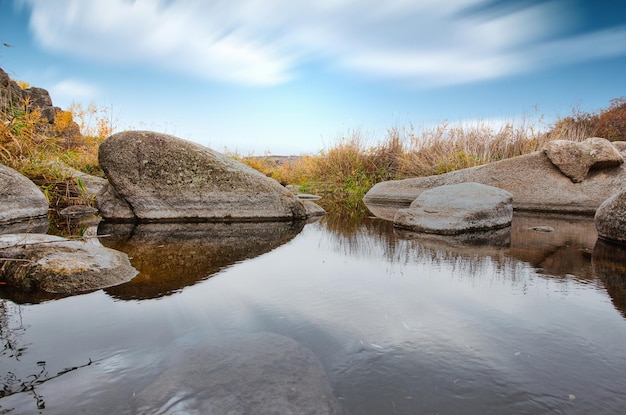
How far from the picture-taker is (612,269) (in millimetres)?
3164

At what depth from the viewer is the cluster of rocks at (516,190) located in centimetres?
523

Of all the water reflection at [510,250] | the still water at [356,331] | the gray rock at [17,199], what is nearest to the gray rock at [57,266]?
the still water at [356,331]

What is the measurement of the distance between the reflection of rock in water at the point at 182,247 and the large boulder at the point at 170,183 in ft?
1.29

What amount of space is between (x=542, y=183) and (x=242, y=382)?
7984mm

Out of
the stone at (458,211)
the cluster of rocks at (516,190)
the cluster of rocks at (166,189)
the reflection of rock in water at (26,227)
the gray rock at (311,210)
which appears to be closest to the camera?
the reflection of rock in water at (26,227)

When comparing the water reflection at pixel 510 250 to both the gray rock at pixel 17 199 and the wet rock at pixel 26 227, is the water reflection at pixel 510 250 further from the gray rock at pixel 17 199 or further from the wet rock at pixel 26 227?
the gray rock at pixel 17 199

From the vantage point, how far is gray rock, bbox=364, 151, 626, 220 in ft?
24.0

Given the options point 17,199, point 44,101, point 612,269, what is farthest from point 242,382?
point 44,101

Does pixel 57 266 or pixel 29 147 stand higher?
pixel 29 147

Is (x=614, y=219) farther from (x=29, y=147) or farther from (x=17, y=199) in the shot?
(x=29, y=147)

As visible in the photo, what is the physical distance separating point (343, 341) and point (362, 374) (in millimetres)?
281

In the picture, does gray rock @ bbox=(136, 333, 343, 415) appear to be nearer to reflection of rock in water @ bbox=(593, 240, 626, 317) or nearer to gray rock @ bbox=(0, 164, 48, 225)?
reflection of rock in water @ bbox=(593, 240, 626, 317)

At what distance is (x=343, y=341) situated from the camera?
1741 millimetres

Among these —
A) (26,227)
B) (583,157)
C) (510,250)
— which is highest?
(583,157)
